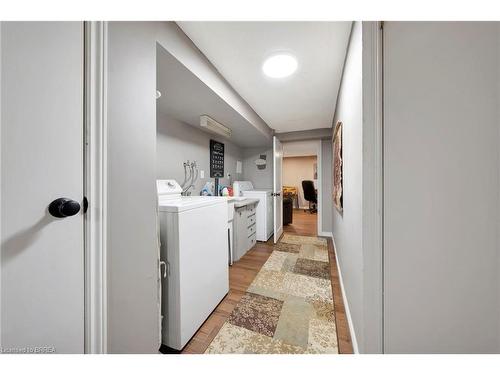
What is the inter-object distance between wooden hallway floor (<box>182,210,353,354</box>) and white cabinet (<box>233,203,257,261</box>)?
11cm

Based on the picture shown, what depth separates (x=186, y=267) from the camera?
113 centimetres

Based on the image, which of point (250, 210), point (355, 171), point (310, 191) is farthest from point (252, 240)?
point (310, 191)

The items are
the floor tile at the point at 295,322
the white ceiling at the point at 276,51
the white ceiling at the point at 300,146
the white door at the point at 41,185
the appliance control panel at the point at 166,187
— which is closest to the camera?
the white door at the point at 41,185

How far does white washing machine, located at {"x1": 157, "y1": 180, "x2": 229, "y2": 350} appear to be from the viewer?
1.09 m

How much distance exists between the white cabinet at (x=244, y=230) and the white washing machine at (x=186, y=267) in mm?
947

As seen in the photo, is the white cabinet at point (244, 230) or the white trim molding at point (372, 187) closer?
the white trim molding at point (372, 187)

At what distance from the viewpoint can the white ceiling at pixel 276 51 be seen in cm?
106

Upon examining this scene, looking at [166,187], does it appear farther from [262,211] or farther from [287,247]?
[287,247]

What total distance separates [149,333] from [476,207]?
4.96ft

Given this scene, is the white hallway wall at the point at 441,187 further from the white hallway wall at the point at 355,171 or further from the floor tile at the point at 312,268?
the floor tile at the point at 312,268

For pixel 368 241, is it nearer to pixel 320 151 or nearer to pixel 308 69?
pixel 308 69

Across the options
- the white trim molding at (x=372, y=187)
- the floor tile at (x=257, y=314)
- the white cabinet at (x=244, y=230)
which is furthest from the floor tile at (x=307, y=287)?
the white trim molding at (x=372, y=187)

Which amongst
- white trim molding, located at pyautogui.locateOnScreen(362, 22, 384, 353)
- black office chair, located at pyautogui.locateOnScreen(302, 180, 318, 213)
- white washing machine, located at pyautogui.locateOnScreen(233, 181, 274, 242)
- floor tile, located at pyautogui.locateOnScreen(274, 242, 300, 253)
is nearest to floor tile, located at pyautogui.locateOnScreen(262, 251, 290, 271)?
floor tile, located at pyautogui.locateOnScreen(274, 242, 300, 253)
